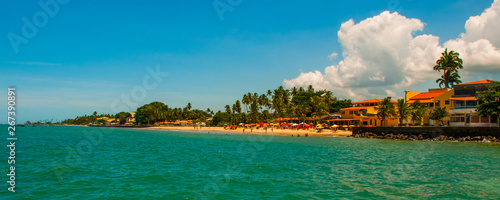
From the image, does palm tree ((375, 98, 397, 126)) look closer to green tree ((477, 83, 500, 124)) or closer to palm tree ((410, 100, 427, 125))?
palm tree ((410, 100, 427, 125))

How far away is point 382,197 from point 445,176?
899 centimetres

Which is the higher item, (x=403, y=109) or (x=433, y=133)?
(x=403, y=109)

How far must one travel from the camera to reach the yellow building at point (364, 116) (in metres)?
80.2

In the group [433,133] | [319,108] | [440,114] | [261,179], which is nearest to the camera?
[261,179]

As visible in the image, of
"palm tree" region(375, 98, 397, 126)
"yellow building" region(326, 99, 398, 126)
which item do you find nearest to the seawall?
"palm tree" region(375, 98, 397, 126)

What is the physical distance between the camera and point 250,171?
24.7 m

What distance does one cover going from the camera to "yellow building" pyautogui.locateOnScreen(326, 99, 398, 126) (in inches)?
3157

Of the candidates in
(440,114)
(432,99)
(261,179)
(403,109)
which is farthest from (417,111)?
(261,179)

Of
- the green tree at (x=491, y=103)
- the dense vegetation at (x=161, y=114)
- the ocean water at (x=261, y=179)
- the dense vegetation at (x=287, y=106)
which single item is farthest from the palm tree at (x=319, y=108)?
the dense vegetation at (x=161, y=114)

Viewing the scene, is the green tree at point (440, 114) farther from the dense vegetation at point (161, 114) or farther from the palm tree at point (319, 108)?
the dense vegetation at point (161, 114)

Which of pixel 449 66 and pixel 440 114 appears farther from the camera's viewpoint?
pixel 449 66

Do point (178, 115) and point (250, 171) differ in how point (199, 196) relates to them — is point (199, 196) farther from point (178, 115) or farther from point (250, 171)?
point (178, 115)

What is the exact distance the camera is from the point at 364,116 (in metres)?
83.2

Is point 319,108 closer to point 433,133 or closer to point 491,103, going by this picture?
point 433,133
